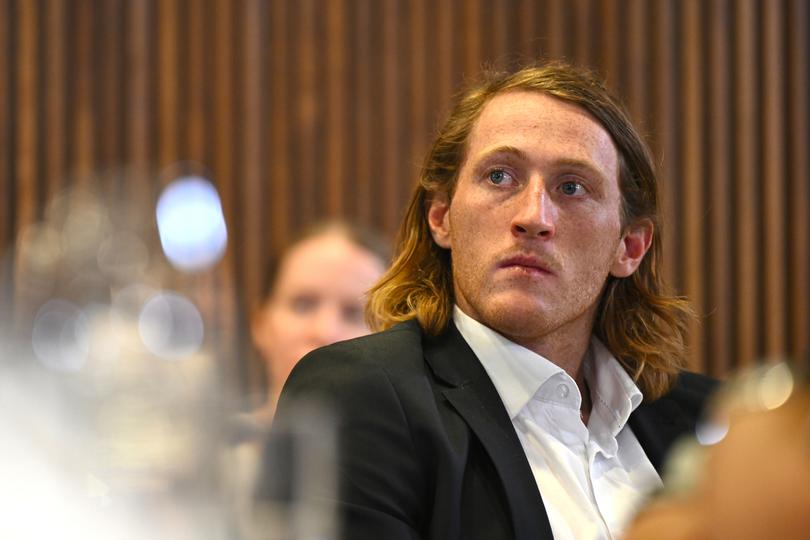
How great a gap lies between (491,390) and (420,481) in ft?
0.82

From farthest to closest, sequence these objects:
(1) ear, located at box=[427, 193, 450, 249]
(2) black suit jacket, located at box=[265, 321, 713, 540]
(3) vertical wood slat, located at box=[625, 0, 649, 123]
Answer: (3) vertical wood slat, located at box=[625, 0, 649, 123]
(1) ear, located at box=[427, 193, 450, 249]
(2) black suit jacket, located at box=[265, 321, 713, 540]

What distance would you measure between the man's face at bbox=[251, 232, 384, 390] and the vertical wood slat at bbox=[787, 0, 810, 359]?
6.20ft

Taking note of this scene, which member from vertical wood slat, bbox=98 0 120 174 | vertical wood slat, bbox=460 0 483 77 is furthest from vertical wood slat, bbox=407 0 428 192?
vertical wood slat, bbox=98 0 120 174

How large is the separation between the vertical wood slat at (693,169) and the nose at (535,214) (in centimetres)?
236

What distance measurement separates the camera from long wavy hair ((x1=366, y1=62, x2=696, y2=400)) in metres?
2.02

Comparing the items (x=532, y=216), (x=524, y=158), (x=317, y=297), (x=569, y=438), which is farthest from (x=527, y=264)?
(x=317, y=297)

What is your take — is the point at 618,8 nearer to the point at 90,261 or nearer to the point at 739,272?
the point at 739,272

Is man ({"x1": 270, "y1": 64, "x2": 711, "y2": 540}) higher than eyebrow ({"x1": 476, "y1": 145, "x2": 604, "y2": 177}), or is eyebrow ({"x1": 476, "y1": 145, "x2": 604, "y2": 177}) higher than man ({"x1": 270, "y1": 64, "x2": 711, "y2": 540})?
eyebrow ({"x1": 476, "y1": 145, "x2": 604, "y2": 177})

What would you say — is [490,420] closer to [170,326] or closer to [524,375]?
[524,375]

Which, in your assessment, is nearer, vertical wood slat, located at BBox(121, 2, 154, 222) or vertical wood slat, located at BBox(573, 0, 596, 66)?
vertical wood slat, located at BBox(121, 2, 154, 222)

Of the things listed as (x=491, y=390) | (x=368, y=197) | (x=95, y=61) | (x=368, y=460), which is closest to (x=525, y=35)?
(x=368, y=197)

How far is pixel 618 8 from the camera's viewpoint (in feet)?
13.8

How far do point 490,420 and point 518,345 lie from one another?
206mm

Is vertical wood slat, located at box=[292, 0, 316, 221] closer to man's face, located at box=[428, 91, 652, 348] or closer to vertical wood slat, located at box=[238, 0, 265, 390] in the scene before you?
vertical wood slat, located at box=[238, 0, 265, 390]
